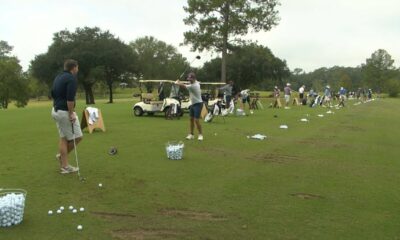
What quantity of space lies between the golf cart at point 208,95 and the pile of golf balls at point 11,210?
19274 millimetres

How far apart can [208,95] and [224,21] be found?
65.0ft

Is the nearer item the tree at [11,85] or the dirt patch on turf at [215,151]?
the dirt patch on turf at [215,151]

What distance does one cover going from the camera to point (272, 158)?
1110 cm

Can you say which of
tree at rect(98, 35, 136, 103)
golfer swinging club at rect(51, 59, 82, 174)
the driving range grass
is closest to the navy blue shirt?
A: golfer swinging club at rect(51, 59, 82, 174)

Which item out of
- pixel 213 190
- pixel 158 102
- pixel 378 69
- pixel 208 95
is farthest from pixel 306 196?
pixel 378 69

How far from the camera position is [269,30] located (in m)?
46.5

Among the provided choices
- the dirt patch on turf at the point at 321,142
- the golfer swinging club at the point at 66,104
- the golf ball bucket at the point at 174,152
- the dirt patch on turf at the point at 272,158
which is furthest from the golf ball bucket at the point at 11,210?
the dirt patch on turf at the point at 321,142

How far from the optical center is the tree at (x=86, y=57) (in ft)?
195

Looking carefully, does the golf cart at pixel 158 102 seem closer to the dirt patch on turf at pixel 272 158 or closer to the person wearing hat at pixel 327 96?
the dirt patch on turf at pixel 272 158

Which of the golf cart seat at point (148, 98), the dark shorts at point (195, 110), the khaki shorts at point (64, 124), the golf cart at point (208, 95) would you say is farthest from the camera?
the golf cart at point (208, 95)

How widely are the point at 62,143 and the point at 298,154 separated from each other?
579 centimetres

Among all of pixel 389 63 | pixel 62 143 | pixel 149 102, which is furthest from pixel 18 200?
pixel 389 63

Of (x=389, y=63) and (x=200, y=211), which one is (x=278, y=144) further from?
(x=389, y=63)

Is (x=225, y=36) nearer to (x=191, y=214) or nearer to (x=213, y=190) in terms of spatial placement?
(x=213, y=190)
